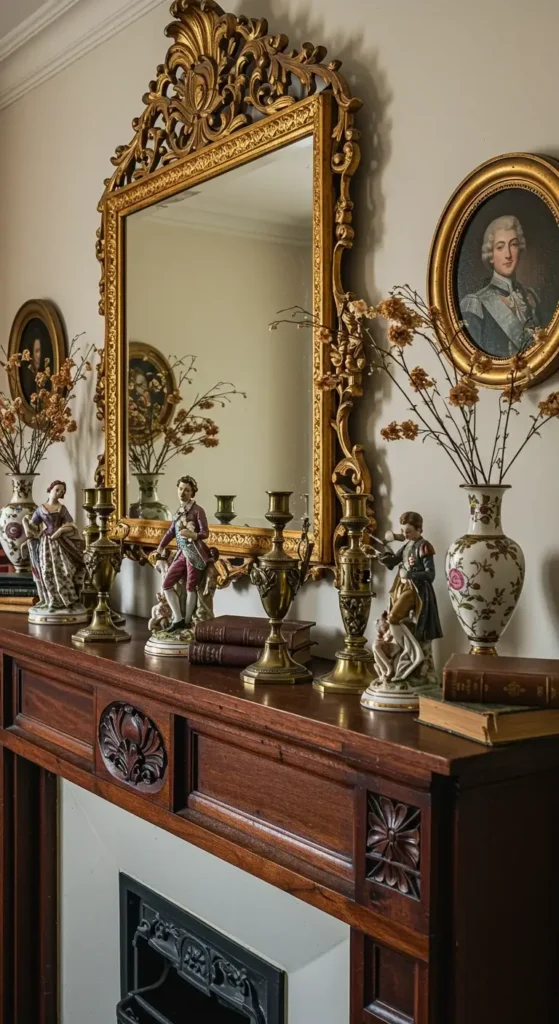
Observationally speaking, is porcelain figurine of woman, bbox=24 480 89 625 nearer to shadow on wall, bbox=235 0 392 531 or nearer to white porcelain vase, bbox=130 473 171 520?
white porcelain vase, bbox=130 473 171 520

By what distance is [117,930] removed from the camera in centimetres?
241

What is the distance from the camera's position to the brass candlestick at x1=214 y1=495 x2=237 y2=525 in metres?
2.29

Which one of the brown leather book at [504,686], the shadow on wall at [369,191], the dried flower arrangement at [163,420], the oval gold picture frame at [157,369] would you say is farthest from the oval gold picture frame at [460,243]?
the oval gold picture frame at [157,369]

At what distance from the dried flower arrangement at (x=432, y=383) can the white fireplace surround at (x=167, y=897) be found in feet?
2.86

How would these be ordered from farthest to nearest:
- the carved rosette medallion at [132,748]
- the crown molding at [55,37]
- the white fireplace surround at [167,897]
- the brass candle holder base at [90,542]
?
the crown molding at [55,37] < the brass candle holder base at [90,542] < the carved rosette medallion at [132,748] < the white fireplace surround at [167,897]

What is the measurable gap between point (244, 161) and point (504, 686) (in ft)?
4.59

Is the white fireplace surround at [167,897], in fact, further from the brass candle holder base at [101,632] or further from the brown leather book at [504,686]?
the brown leather book at [504,686]

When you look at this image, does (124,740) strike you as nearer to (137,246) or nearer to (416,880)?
(416,880)

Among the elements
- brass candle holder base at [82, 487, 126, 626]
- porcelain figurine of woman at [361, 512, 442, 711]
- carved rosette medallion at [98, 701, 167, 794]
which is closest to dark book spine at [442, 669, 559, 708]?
porcelain figurine of woman at [361, 512, 442, 711]

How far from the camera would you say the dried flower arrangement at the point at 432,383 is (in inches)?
64.4

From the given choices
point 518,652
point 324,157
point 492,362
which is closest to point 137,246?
point 324,157

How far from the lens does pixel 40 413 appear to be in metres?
3.08

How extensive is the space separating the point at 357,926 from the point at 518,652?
1.75ft

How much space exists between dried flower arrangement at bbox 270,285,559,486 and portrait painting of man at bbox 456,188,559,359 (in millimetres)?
44
